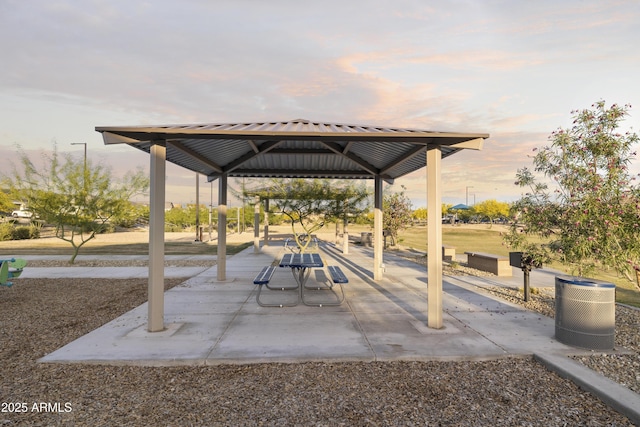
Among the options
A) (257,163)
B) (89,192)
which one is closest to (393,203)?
(257,163)

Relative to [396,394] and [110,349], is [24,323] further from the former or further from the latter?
[396,394]

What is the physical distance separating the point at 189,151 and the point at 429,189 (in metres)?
4.36

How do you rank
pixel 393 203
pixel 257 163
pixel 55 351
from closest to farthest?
pixel 55 351, pixel 257 163, pixel 393 203

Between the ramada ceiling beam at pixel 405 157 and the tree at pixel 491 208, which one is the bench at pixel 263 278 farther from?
the tree at pixel 491 208

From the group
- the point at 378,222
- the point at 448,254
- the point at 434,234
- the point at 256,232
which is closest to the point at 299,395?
the point at 434,234

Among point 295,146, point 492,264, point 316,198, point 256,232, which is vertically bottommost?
point 492,264

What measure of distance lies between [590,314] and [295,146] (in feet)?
19.6

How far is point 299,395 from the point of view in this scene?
3.41m

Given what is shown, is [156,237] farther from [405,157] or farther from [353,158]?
[353,158]

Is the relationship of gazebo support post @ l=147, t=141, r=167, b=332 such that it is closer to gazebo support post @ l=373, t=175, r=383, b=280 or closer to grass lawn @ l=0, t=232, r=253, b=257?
gazebo support post @ l=373, t=175, r=383, b=280

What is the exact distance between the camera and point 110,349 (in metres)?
4.53

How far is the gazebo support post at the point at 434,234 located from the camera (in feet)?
17.7

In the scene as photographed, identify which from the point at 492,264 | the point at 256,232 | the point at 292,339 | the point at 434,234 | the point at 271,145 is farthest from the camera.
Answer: the point at 256,232

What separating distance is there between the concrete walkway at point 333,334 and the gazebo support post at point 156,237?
0.29 meters
